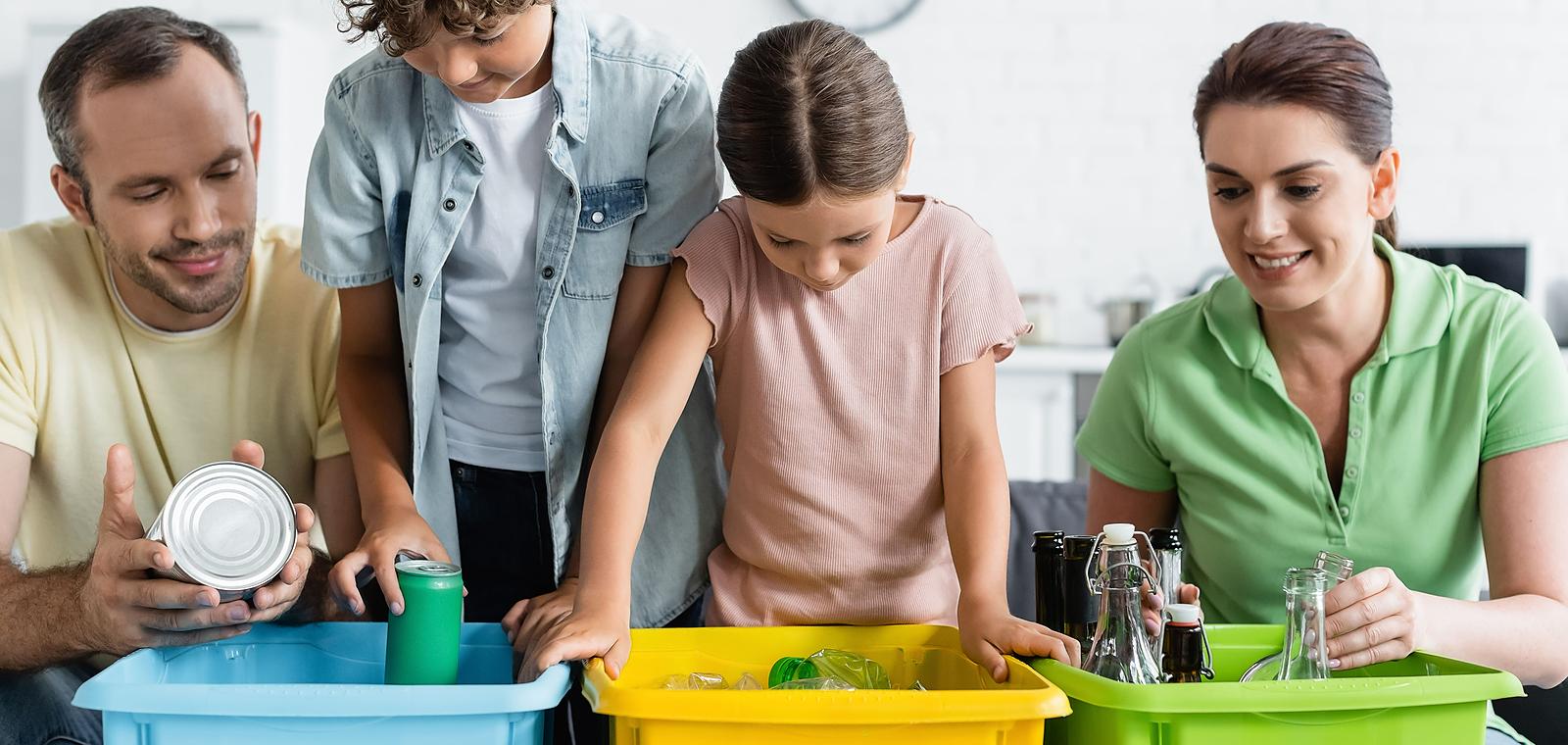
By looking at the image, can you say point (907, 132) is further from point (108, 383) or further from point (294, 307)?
point (108, 383)

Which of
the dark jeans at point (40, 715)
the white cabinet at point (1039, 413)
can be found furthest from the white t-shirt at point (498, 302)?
the white cabinet at point (1039, 413)

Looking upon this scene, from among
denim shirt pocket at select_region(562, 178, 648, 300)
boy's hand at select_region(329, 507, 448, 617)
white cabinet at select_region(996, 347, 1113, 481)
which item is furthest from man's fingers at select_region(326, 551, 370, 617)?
white cabinet at select_region(996, 347, 1113, 481)

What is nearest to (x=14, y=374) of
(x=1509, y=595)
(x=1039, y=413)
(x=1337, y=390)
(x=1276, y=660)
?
(x=1276, y=660)

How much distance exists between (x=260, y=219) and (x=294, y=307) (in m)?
0.19

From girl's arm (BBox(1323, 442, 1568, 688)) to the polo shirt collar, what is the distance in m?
0.15

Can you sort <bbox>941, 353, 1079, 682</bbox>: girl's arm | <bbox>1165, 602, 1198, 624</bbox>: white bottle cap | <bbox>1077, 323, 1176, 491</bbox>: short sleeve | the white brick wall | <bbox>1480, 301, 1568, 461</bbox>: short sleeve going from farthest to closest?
1. the white brick wall
2. <bbox>1077, 323, 1176, 491</bbox>: short sleeve
3. <bbox>1480, 301, 1568, 461</bbox>: short sleeve
4. <bbox>941, 353, 1079, 682</bbox>: girl's arm
5. <bbox>1165, 602, 1198, 624</bbox>: white bottle cap

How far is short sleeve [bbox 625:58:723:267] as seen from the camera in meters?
1.25

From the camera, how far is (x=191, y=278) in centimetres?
152

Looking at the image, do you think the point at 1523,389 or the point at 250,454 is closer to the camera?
the point at 250,454

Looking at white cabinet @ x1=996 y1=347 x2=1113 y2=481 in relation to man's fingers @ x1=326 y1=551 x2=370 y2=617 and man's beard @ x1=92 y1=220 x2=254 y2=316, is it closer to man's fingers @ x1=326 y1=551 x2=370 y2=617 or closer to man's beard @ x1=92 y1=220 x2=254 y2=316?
man's beard @ x1=92 y1=220 x2=254 y2=316

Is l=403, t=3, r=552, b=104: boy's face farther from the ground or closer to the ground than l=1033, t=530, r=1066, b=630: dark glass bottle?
farther from the ground

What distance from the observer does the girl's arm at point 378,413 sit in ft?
4.07

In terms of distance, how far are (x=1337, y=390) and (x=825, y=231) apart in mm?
640

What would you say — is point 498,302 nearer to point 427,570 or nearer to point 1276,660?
point 427,570
